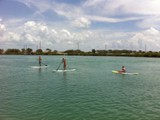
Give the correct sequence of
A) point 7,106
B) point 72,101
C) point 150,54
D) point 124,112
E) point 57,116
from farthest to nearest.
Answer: point 150,54, point 72,101, point 7,106, point 124,112, point 57,116

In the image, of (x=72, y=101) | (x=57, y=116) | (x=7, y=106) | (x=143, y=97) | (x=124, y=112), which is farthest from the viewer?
(x=143, y=97)

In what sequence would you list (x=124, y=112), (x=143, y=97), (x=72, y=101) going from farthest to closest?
(x=143, y=97) < (x=72, y=101) < (x=124, y=112)

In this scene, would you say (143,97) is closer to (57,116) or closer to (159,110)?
(159,110)

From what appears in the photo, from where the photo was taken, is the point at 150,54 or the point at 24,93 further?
the point at 150,54

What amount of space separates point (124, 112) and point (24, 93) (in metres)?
10.3

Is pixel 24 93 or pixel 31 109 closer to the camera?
pixel 31 109

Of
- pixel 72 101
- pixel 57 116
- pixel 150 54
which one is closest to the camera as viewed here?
pixel 57 116

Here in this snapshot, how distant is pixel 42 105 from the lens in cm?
1738

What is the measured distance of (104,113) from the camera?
15.6 m

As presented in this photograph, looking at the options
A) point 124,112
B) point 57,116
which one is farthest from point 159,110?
point 57,116

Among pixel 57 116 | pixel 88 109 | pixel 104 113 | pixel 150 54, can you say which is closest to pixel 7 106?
pixel 57 116

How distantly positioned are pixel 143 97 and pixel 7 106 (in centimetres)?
1172

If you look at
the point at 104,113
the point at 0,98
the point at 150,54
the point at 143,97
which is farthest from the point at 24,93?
the point at 150,54

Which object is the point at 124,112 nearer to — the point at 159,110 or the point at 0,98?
the point at 159,110
